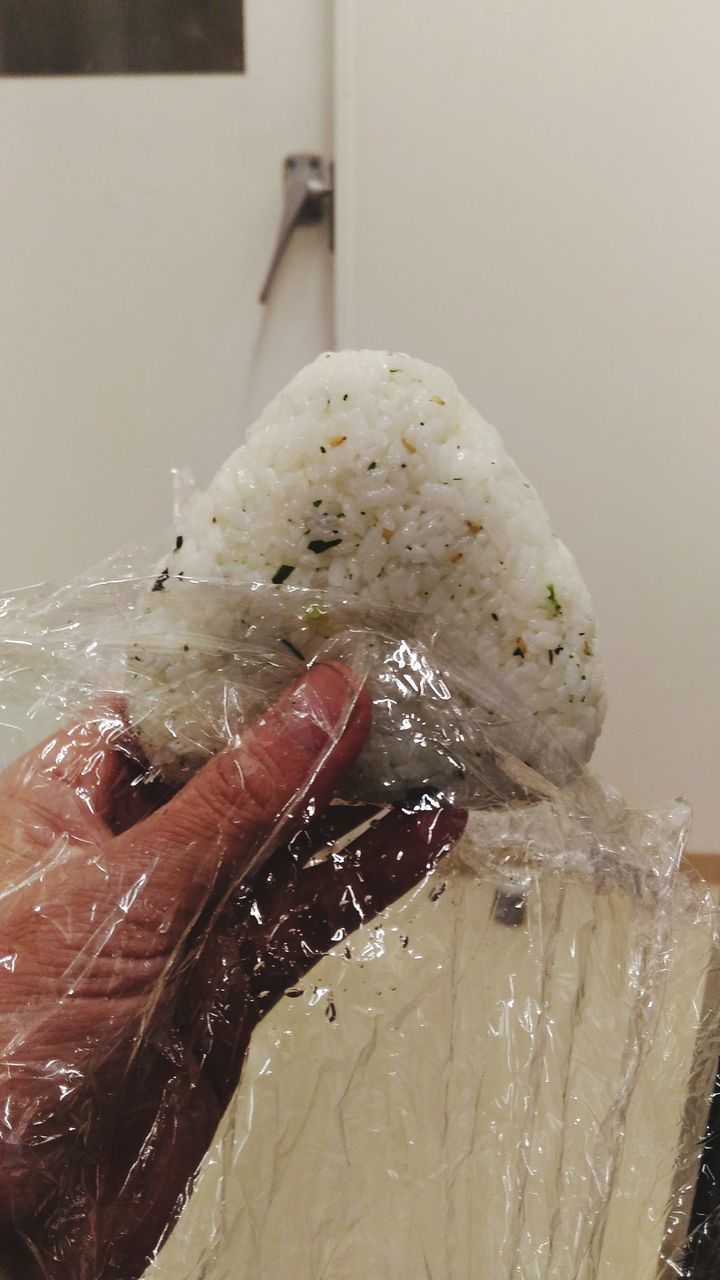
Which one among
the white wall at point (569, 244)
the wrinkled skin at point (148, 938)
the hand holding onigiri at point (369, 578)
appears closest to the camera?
the wrinkled skin at point (148, 938)

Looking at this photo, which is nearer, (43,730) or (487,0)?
(43,730)

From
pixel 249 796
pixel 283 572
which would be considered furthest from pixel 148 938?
pixel 283 572

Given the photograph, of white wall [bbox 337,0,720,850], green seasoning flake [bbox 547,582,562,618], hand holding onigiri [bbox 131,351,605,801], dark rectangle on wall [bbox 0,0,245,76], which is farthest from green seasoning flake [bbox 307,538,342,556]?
dark rectangle on wall [bbox 0,0,245,76]

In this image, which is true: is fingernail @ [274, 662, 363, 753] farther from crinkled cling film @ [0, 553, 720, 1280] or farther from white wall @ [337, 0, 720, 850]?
white wall @ [337, 0, 720, 850]

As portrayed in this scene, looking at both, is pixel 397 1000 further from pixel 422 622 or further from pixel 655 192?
pixel 655 192

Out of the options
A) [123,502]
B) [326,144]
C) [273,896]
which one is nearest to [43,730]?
[273,896]

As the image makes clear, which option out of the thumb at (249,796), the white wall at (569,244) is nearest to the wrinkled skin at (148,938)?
the thumb at (249,796)

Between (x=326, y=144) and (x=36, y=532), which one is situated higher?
(x=326, y=144)

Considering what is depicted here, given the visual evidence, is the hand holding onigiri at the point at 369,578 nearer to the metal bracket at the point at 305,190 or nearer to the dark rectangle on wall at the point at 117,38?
the metal bracket at the point at 305,190
